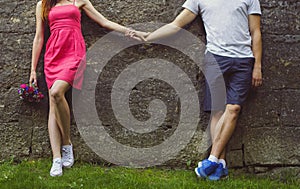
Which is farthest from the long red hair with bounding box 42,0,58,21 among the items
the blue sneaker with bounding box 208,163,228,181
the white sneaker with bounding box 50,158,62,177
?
the blue sneaker with bounding box 208,163,228,181

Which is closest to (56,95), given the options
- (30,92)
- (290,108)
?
(30,92)

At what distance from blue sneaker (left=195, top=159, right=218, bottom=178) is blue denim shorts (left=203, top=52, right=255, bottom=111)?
0.52 meters

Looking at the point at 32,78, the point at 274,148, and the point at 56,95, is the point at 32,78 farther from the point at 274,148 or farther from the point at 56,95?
the point at 274,148

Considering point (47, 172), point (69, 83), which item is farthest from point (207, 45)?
point (47, 172)

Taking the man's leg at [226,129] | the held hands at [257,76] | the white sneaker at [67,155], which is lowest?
the white sneaker at [67,155]

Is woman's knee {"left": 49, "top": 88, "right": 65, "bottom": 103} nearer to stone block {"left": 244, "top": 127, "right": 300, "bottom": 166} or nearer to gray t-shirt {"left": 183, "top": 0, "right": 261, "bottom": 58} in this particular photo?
gray t-shirt {"left": 183, "top": 0, "right": 261, "bottom": 58}

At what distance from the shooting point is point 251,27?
3973 mm

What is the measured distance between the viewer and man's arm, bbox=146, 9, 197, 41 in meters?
4.09

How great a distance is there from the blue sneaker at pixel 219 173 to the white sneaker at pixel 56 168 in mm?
1276

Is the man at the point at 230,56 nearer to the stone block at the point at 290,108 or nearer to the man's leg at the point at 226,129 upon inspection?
the man's leg at the point at 226,129

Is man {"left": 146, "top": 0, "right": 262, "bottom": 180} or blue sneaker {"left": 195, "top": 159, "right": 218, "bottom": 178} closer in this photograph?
blue sneaker {"left": 195, "top": 159, "right": 218, "bottom": 178}

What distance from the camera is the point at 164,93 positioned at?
13.6ft

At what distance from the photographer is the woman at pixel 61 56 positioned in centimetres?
394

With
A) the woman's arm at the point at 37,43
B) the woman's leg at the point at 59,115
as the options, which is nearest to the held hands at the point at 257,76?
the woman's leg at the point at 59,115
